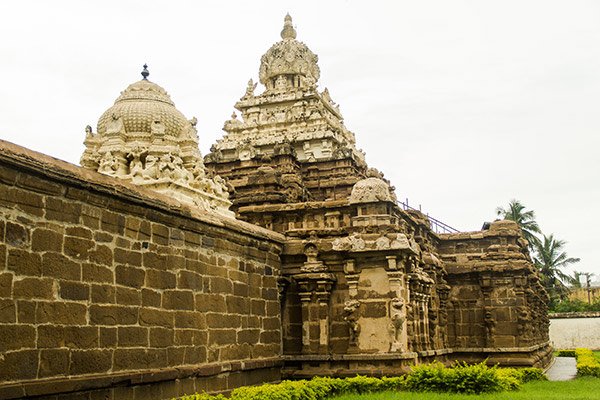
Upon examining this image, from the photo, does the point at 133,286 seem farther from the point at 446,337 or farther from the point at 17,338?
the point at 446,337

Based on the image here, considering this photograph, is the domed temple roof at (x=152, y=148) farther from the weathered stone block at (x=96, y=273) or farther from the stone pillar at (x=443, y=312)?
the stone pillar at (x=443, y=312)

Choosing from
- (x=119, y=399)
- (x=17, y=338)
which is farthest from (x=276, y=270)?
(x=17, y=338)

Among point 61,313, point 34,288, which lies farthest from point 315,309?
point 34,288

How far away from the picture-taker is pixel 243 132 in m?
25.8

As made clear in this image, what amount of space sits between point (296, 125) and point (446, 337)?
29.0ft

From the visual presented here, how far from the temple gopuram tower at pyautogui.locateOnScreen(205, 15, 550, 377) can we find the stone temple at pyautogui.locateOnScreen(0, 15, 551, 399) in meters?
0.04

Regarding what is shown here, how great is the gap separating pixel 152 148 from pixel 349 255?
4.35 m

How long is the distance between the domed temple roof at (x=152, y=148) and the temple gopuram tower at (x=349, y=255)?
2.01 metres

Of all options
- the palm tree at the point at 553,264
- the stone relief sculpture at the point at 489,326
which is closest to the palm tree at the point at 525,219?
the palm tree at the point at 553,264

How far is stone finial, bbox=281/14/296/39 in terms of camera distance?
2884 cm

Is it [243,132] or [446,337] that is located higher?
[243,132]

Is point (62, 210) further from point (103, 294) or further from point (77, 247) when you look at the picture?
Answer: point (103, 294)

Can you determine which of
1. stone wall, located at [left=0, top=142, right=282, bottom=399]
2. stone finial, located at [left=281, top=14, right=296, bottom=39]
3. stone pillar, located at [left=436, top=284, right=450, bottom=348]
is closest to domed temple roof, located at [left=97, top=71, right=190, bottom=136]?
stone wall, located at [left=0, top=142, right=282, bottom=399]

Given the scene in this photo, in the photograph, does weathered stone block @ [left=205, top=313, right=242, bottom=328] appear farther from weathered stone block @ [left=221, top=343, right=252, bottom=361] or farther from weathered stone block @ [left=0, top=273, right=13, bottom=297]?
weathered stone block @ [left=0, top=273, right=13, bottom=297]
